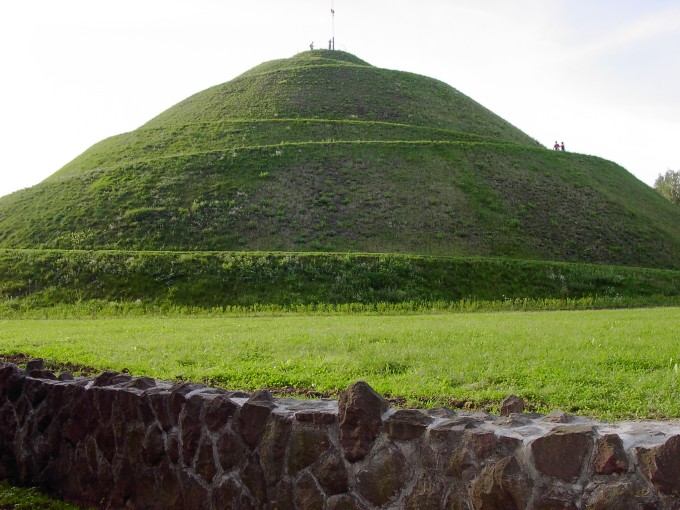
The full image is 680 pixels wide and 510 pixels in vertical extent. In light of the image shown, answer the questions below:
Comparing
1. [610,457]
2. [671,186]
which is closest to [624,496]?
[610,457]

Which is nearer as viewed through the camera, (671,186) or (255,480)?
(255,480)

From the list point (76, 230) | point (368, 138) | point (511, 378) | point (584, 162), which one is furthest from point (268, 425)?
point (584, 162)

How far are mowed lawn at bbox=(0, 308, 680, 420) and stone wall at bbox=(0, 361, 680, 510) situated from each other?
2.86 m

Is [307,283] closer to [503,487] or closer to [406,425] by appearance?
[406,425]

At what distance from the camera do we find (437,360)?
10406 mm

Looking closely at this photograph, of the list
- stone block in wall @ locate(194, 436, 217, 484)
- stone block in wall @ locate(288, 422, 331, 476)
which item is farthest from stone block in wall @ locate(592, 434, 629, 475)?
stone block in wall @ locate(194, 436, 217, 484)

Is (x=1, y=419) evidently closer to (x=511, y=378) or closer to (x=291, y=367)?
(x=291, y=367)

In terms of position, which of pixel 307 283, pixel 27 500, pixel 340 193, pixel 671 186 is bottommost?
pixel 27 500

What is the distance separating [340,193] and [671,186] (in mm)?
57101

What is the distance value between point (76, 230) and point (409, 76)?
154ft

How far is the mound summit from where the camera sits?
36750 millimetres

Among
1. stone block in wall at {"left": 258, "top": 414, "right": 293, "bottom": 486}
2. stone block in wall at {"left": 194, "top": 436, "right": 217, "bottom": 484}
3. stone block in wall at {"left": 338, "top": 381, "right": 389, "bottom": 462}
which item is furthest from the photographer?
stone block in wall at {"left": 194, "top": 436, "right": 217, "bottom": 484}

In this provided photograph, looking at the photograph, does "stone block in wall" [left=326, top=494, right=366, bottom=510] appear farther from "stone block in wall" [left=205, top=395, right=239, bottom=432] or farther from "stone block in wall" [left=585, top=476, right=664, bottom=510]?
"stone block in wall" [left=585, top=476, right=664, bottom=510]

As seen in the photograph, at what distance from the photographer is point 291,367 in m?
10.3
